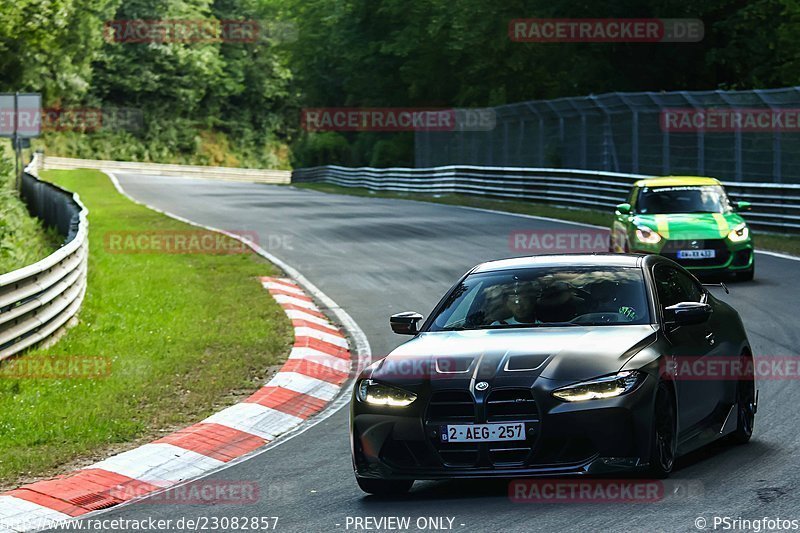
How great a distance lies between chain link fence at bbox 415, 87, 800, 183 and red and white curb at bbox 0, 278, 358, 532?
15.1m

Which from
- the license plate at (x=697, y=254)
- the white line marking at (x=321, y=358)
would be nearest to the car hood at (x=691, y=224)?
the license plate at (x=697, y=254)

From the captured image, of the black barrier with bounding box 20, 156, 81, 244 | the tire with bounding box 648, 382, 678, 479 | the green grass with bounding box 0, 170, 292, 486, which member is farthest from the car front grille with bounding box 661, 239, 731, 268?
the tire with bounding box 648, 382, 678, 479

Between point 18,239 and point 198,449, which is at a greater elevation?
point 18,239

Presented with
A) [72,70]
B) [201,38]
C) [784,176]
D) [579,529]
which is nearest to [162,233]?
[784,176]

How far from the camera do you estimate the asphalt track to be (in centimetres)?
716

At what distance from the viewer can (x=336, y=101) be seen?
78.8 metres

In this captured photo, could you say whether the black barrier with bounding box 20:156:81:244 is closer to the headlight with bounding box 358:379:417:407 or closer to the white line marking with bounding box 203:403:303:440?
the white line marking with bounding box 203:403:303:440

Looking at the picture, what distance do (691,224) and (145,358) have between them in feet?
29.0

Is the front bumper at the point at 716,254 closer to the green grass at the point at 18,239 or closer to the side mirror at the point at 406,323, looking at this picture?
the green grass at the point at 18,239

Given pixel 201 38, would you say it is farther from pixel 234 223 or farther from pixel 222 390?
pixel 222 390

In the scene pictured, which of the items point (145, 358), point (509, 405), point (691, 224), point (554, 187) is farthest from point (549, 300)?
point (554, 187)

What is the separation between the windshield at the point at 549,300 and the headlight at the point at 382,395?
3.00 ft

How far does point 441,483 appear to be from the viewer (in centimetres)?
836

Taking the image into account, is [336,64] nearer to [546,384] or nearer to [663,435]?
[663,435]
